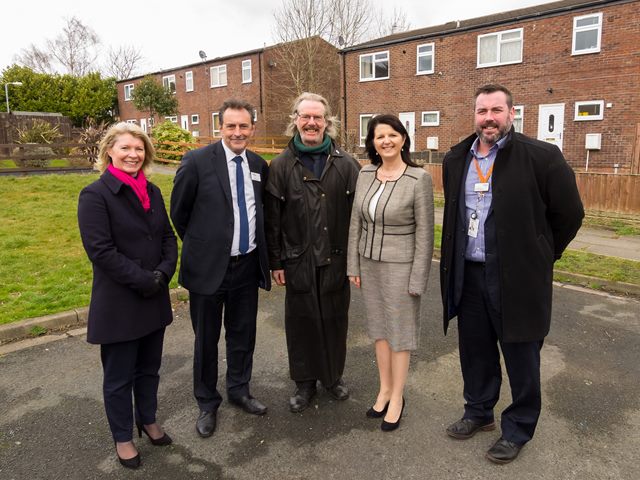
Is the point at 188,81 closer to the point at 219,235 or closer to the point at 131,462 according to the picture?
the point at 219,235

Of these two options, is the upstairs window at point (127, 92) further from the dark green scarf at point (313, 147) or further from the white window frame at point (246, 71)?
the dark green scarf at point (313, 147)

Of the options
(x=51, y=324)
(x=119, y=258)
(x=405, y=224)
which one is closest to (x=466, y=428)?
(x=405, y=224)

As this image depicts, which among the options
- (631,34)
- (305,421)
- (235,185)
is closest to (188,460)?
(305,421)

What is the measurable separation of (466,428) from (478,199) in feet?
5.06

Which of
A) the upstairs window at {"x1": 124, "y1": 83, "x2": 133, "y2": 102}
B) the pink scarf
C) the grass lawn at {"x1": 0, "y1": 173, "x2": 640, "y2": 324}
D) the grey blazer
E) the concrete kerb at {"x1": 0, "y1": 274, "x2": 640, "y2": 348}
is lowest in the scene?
the concrete kerb at {"x1": 0, "y1": 274, "x2": 640, "y2": 348}

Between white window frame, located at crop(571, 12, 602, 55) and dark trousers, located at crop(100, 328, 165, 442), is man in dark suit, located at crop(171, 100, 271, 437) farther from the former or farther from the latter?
white window frame, located at crop(571, 12, 602, 55)

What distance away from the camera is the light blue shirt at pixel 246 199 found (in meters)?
3.50

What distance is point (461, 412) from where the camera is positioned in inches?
144

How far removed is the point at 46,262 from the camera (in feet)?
23.7

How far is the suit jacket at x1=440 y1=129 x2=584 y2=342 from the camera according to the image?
291 cm

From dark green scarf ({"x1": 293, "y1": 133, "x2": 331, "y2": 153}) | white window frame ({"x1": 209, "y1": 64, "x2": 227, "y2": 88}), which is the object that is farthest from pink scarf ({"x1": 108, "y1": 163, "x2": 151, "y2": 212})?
white window frame ({"x1": 209, "y1": 64, "x2": 227, "y2": 88})

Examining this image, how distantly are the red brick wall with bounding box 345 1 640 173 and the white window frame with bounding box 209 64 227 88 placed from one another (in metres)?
12.9

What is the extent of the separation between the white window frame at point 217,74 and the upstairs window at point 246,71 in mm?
1811

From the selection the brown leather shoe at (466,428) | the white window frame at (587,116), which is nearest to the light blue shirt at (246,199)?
the brown leather shoe at (466,428)
